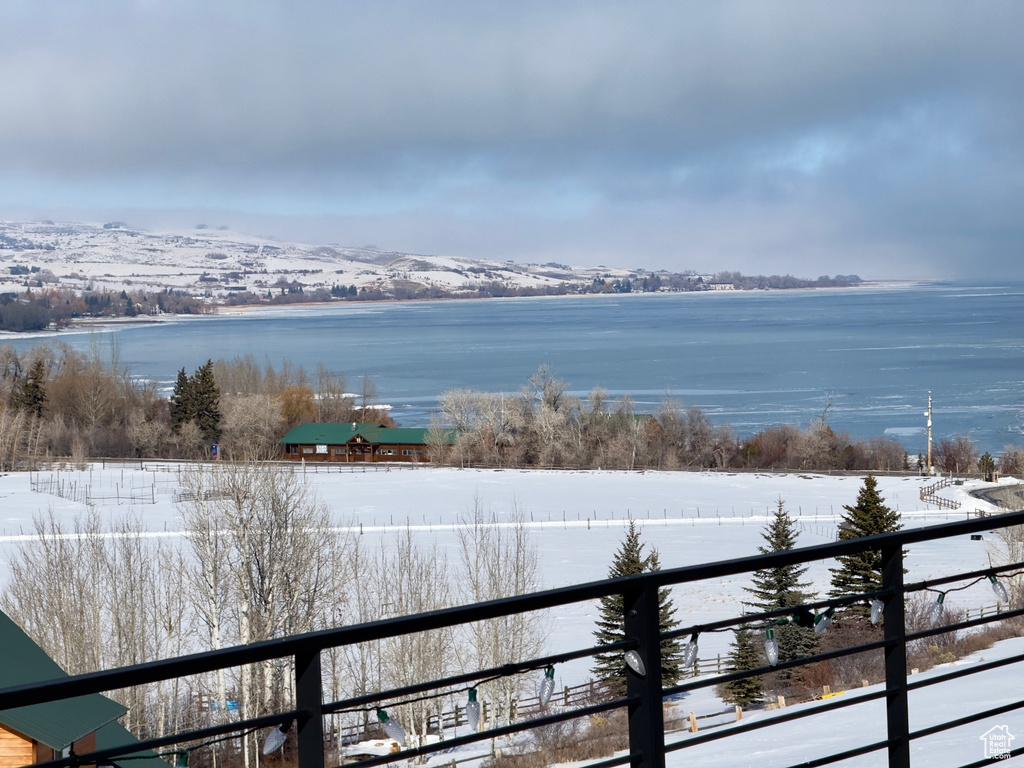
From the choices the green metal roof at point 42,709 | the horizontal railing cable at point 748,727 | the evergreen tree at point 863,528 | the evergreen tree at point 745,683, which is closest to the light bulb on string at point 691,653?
the horizontal railing cable at point 748,727

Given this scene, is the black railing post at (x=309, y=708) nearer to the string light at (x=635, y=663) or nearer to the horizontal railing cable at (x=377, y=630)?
the horizontal railing cable at (x=377, y=630)

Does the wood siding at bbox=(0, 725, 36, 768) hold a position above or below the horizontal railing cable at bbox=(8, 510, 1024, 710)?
below

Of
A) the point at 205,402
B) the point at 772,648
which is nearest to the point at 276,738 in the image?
the point at 772,648

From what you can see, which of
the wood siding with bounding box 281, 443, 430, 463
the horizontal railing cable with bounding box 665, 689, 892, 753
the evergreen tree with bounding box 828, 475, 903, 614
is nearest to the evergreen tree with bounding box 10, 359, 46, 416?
the wood siding with bounding box 281, 443, 430, 463

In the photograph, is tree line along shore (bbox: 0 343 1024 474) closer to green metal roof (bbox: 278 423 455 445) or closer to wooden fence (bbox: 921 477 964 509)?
green metal roof (bbox: 278 423 455 445)

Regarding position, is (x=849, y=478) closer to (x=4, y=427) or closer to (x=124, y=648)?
(x=124, y=648)

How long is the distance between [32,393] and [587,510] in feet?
143

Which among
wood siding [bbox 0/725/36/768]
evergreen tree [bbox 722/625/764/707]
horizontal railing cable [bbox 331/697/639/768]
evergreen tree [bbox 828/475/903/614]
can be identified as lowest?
evergreen tree [bbox 722/625/764/707]

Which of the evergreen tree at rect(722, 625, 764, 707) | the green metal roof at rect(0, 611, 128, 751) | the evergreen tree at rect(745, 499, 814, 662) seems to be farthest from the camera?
the evergreen tree at rect(745, 499, 814, 662)

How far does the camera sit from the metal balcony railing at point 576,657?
1177mm

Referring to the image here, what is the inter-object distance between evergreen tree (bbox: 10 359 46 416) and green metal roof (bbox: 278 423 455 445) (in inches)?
674

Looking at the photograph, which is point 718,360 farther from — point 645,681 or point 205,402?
point 645,681

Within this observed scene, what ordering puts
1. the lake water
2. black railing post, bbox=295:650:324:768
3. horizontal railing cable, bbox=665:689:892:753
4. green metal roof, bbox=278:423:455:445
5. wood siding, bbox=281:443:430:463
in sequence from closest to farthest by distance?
black railing post, bbox=295:650:324:768
horizontal railing cable, bbox=665:689:892:753
wood siding, bbox=281:443:430:463
green metal roof, bbox=278:423:455:445
the lake water

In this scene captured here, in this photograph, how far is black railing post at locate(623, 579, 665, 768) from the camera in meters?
1.59
